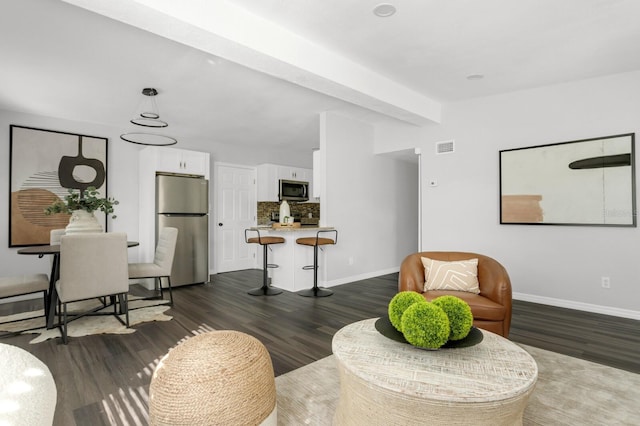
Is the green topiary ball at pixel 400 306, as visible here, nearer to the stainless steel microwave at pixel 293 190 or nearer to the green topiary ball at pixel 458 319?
the green topiary ball at pixel 458 319

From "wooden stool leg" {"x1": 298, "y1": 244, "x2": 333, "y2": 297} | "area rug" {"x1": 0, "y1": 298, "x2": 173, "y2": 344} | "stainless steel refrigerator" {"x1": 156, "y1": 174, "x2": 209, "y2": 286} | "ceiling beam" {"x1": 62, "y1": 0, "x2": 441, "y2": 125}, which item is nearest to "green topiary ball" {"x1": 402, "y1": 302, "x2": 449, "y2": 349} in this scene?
"ceiling beam" {"x1": 62, "y1": 0, "x2": 441, "y2": 125}

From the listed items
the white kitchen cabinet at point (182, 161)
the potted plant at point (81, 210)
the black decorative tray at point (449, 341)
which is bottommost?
the black decorative tray at point (449, 341)

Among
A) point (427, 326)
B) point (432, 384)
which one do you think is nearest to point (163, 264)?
point (427, 326)

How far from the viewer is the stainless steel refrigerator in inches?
203

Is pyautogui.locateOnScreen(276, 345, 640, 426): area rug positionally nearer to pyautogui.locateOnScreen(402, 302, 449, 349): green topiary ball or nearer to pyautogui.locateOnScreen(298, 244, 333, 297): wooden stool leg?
pyautogui.locateOnScreen(402, 302, 449, 349): green topiary ball

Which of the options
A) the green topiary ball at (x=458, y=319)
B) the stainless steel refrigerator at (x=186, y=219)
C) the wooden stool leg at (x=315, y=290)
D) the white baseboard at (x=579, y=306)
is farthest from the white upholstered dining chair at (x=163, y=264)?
the white baseboard at (x=579, y=306)

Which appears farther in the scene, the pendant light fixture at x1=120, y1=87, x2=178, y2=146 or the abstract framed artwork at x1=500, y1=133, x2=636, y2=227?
the pendant light fixture at x1=120, y1=87, x2=178, y2=146

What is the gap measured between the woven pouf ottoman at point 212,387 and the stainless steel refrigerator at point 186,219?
13.2 feet

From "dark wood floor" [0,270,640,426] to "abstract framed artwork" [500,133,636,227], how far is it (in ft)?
3.67

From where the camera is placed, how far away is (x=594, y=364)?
7.91 ft

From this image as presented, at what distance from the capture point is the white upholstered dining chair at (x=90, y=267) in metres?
2.96

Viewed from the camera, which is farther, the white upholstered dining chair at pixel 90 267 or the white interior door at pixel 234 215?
the white interior door at pixel 234 215

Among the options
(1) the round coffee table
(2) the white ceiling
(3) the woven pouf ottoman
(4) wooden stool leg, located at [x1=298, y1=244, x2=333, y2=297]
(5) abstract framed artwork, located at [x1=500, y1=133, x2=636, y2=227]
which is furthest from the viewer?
(4) wooden stool leg, located at [x1=298, y1=244, x2=333, y2=297]

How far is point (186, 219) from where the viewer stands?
5.38m
